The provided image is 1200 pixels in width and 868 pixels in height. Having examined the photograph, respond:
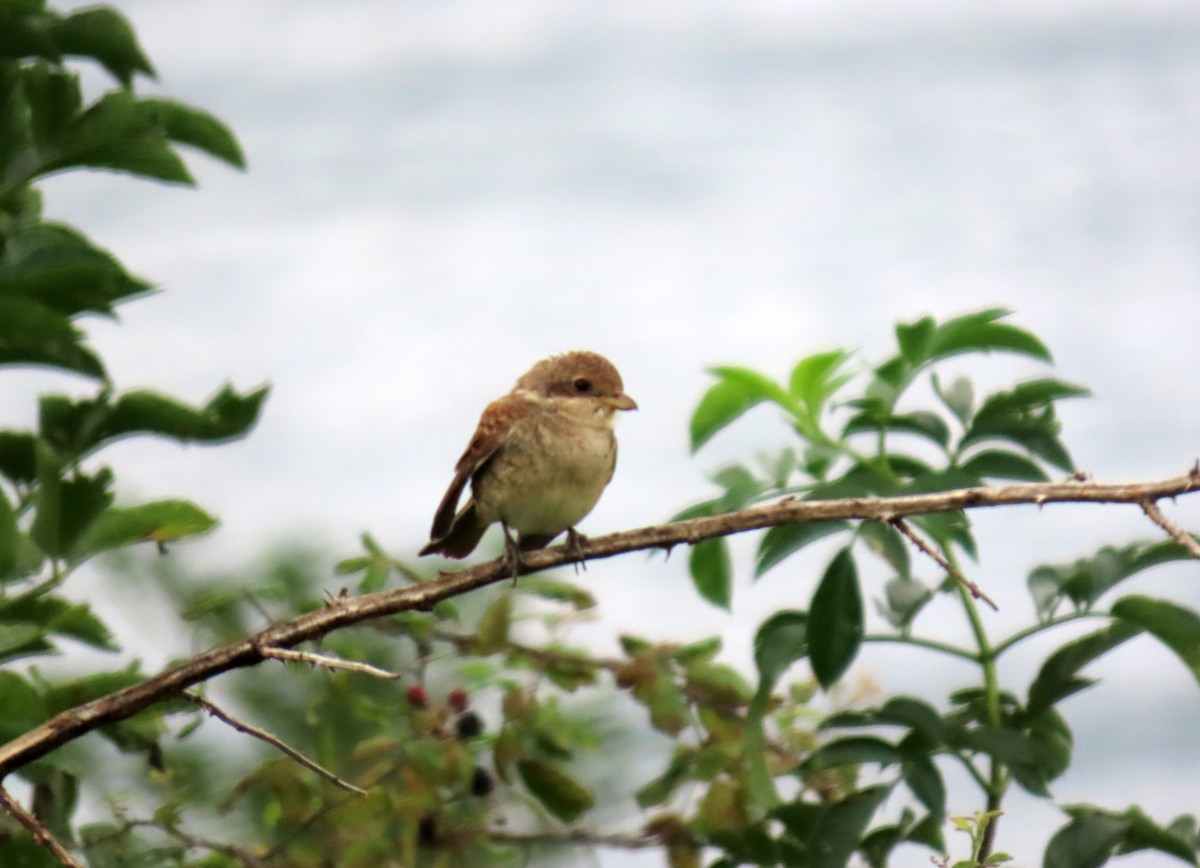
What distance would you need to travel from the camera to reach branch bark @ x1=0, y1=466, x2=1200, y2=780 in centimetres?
158

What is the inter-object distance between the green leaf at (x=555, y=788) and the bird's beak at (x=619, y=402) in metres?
0.83

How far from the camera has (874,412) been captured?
7.87 feet

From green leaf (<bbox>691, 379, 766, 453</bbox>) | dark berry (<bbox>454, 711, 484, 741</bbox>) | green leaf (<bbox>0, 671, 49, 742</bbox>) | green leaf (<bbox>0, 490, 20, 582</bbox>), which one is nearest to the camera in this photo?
green leaf (<bbox>0, 671, 49, 742</bbox>)

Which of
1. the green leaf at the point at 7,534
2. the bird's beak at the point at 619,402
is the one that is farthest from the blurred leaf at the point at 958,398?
the green leaf at the point at 7,534

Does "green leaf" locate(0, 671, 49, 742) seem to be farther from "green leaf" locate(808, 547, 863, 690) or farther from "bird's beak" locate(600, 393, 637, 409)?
"bird's beak" locate(600, 393, 637, 409)

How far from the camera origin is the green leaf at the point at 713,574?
2459mm

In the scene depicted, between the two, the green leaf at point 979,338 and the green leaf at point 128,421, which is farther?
the green leaf at point 128,421

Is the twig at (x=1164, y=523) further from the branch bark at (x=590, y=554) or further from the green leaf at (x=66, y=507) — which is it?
the green leaf at (x=66, y=507)

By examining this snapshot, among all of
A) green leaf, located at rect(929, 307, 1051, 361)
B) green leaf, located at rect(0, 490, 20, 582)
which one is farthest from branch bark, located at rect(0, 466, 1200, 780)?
green leaf, located at rect(929, 307, 1051, 361)

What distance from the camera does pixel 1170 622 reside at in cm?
221

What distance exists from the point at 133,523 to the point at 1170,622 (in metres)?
1.57

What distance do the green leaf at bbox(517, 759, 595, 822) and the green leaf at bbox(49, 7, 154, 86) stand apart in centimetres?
136

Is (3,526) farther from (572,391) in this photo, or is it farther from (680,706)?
(572,391)

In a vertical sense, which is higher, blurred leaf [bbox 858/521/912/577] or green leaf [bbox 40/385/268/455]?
blurred leaf [bbox 858/521/912/577]
